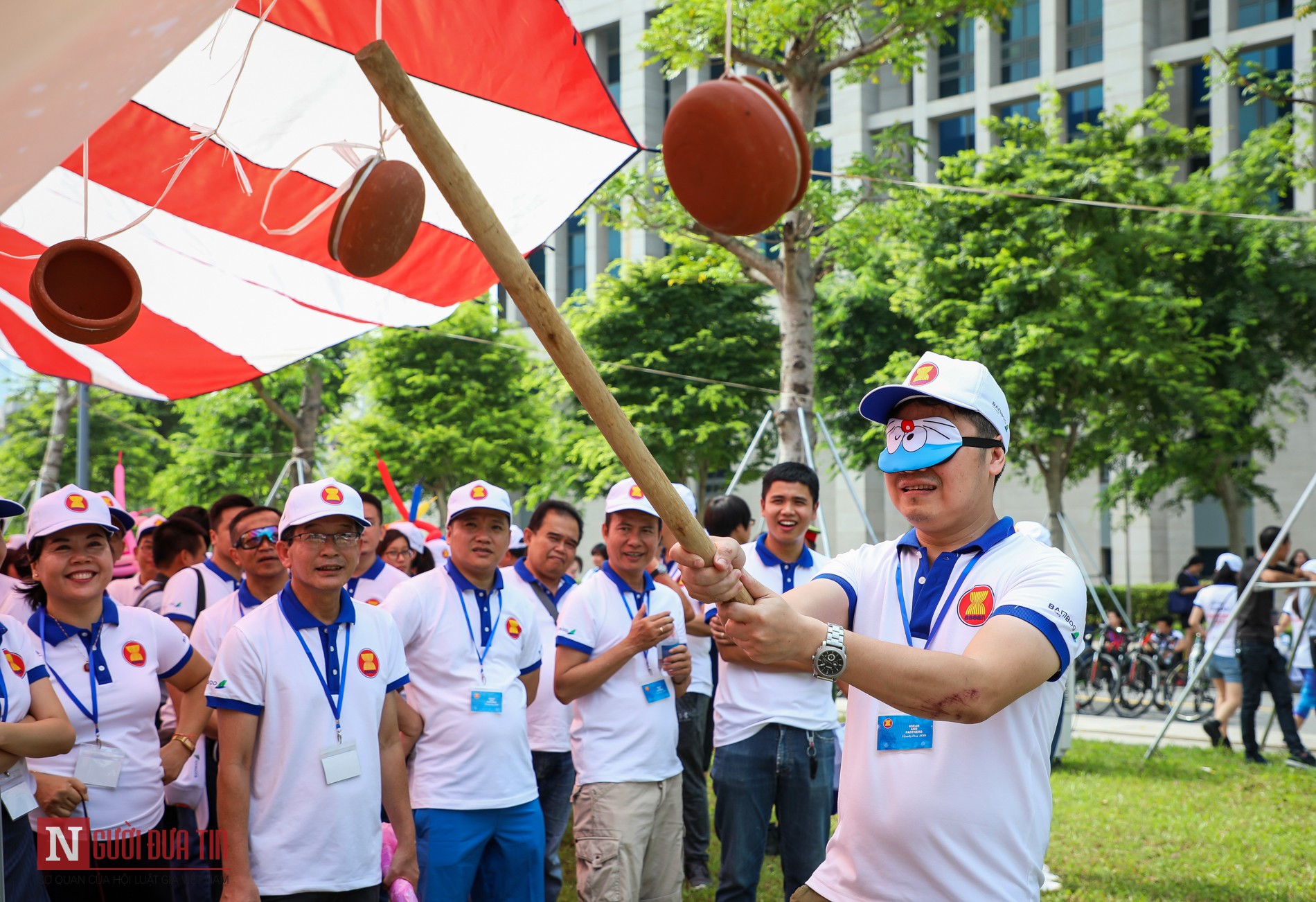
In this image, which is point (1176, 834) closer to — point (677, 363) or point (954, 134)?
point (677, 363)

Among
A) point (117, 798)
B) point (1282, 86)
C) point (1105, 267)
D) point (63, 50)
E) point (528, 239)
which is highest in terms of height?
point (1282, 86)

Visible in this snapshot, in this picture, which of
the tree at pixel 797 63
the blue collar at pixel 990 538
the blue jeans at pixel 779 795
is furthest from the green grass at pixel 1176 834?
the tree at pixel 797 63

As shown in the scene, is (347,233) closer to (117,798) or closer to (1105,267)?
(117,798)

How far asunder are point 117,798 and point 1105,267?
16.5 metres

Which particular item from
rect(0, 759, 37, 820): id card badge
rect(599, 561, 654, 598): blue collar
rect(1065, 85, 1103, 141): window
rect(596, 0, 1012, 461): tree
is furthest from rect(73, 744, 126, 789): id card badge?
rect(1065, 85, 1103, 141): window

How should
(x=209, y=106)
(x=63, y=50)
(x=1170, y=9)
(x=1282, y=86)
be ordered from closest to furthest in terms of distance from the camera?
(x=63, y=50) → (x=209, y=106) → (x=1282, y=86) → (x=1170, y=9)

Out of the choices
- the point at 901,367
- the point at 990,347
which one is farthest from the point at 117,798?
→ the point at 901,367

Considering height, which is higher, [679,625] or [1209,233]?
[1209,233]

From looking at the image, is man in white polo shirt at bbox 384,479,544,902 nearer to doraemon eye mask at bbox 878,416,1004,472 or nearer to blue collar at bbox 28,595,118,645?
blue collar at bbox 28,595,118,645

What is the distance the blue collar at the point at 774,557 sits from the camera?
5.43 m

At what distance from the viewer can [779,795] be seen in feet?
15.9

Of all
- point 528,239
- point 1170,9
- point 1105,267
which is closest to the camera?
point 528,239

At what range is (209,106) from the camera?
12.6ft

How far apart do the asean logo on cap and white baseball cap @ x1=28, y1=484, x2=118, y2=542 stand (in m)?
0.44
